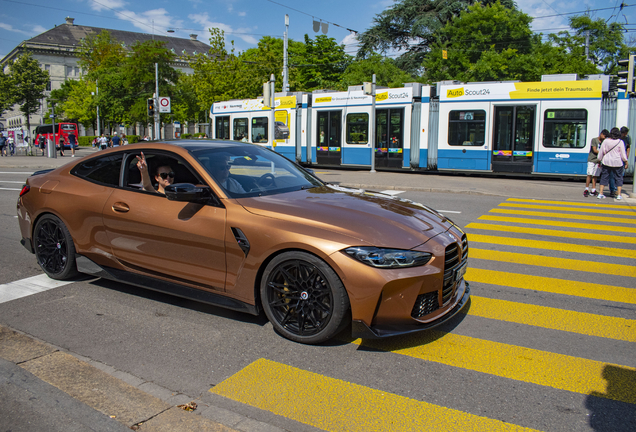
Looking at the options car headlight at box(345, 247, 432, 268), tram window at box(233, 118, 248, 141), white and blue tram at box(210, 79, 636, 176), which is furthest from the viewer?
tram window at box(233, 118, 248, 141)

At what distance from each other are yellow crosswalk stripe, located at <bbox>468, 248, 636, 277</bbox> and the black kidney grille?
3172 millimetres

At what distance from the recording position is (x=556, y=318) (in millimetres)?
4543

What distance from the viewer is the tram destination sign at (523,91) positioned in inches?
686

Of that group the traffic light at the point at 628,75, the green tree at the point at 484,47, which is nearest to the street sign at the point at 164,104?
the traffic light at the point at 628,75

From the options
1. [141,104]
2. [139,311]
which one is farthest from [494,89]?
[141,104]

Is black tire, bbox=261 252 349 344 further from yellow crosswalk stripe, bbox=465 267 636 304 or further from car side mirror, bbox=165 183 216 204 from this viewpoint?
yellow crosswalk stripe, bbox=465 267 636 304

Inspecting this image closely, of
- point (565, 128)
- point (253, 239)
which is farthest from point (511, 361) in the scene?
point (565, 128)

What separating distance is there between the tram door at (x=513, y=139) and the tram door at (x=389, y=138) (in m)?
4.06

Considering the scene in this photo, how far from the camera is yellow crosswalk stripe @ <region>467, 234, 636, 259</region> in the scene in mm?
7057

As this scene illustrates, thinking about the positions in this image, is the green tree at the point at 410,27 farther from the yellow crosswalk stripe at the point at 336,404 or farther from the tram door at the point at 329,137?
the yellow crosswalk stripe at the point at 336,404

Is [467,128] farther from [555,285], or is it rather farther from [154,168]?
[154,168]

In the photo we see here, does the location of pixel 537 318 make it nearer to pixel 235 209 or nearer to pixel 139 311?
pixel 235 209

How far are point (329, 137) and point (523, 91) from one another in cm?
871

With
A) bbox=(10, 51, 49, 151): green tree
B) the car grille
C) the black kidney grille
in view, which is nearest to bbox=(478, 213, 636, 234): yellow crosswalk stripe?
the car grille
